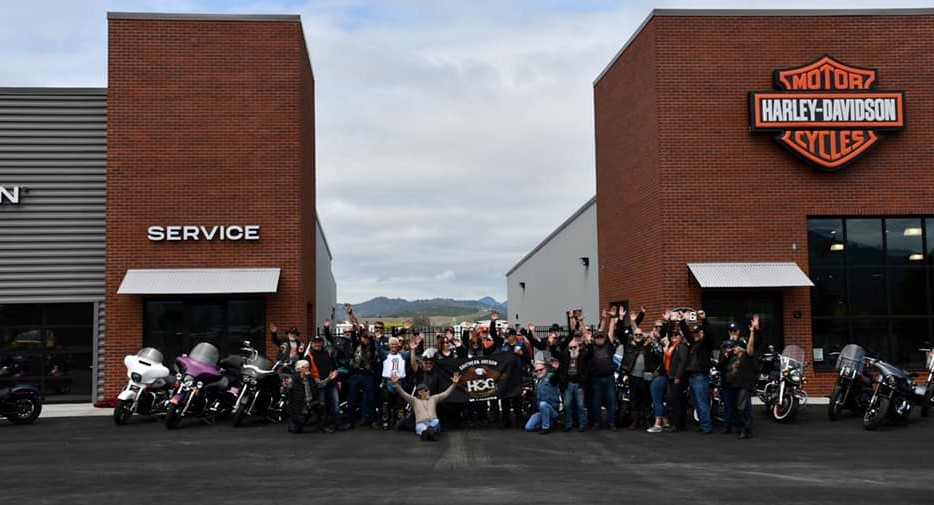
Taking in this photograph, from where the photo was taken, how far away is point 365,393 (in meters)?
16.0

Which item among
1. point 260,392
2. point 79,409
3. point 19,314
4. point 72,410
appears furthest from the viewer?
point 19,314

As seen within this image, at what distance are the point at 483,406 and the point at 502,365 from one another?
0.91 m

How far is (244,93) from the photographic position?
2064cm

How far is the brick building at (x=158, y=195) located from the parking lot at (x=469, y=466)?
478 centimetres

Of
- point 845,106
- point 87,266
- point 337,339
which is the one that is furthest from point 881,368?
point 87,266

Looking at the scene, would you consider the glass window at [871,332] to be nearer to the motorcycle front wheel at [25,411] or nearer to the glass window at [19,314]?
the motorcycle front wheel at [25,411]

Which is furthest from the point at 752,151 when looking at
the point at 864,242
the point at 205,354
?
the point at 205,354

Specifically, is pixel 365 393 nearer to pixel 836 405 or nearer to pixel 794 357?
pixel 794 357

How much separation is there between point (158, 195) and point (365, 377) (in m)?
8.00

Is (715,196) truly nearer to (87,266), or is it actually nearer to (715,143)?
(715,143)

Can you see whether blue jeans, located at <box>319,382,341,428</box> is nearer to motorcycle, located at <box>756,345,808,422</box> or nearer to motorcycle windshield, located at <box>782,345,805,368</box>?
motorcycle, located at <box>756,345,808,422</box>

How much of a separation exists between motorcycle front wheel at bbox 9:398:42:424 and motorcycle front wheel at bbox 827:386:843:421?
1546 cm

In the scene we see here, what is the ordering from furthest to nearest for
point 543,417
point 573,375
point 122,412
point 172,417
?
1. point 122,412
2. point 172,417
3. point 573,375
4. point 543,417

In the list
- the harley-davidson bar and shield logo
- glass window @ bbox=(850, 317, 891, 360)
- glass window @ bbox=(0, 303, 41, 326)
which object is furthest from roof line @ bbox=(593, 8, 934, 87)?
glass window @ bbox=(0, 303, 41, 326)
